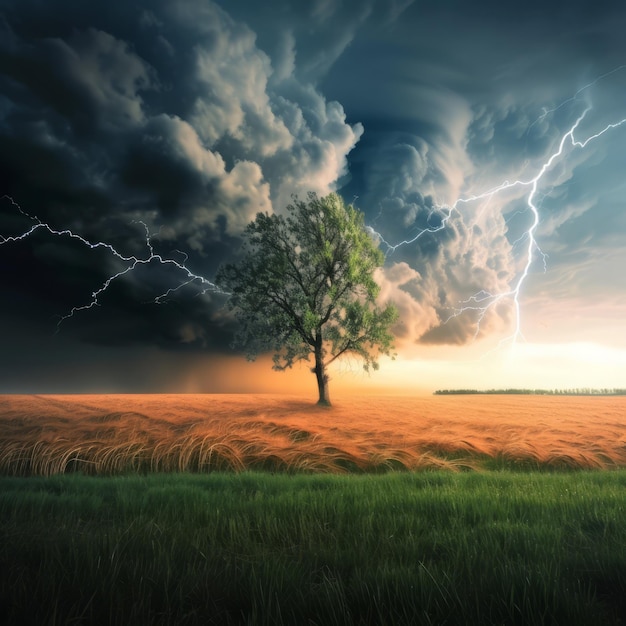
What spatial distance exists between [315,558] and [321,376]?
17.2 meters

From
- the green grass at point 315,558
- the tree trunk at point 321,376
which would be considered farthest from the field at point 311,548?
the tree trunk at point 321,376

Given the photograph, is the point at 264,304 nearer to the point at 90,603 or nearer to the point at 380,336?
the point at 380,336

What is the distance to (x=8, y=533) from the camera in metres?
2.58

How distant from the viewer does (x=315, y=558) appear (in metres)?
2.19

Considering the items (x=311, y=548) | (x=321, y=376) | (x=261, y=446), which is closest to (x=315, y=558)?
(x=311, y=548)

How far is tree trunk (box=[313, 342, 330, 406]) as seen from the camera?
62.1 ft

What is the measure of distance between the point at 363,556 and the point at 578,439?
8.03 metres

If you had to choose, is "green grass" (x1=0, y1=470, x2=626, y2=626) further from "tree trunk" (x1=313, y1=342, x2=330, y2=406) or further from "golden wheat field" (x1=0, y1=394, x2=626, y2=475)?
"tree trunk" (x1=313, y1=342, x2=330, y2=406)

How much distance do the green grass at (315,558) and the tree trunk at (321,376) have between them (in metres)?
15.2

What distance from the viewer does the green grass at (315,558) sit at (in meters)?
1.63

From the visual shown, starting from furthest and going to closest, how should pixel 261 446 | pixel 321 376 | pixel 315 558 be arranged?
pixel 321 376 → pixel 261 446 → pixel 315 558

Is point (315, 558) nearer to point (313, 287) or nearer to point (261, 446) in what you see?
point (261, 446)

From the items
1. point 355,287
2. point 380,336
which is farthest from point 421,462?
point 355,287

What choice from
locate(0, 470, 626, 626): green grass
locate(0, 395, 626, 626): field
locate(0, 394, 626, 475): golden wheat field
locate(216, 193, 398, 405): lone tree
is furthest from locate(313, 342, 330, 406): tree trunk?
locate(0, 470, 626, 626): green grass
